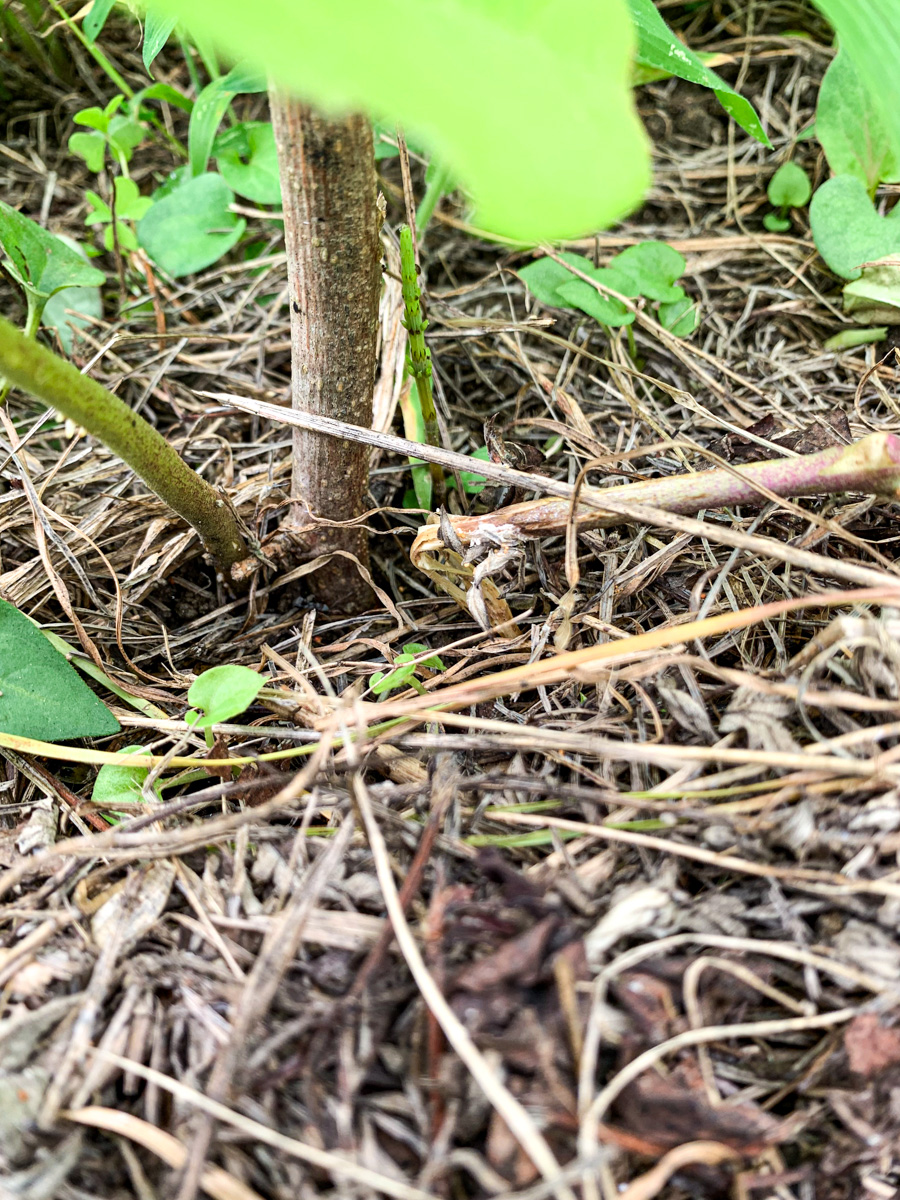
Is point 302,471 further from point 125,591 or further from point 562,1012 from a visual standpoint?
point 562,1012

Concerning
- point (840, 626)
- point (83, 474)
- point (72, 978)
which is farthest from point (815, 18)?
point (72, 978)

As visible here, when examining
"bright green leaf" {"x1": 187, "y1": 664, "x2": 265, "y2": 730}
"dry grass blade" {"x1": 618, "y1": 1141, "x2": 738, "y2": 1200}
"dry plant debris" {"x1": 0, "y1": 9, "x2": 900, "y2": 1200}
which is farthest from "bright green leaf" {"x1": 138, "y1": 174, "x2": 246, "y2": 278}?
"dry grass blade" {"x1": 618, "y1": 1141, "x2": 738, "y2": 1200}

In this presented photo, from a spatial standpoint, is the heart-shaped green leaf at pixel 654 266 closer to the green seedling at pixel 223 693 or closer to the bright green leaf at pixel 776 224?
the bright green leaf at pixel 776 224

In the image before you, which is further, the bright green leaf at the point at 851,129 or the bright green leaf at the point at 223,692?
the bright green leaf at the point at 851,129

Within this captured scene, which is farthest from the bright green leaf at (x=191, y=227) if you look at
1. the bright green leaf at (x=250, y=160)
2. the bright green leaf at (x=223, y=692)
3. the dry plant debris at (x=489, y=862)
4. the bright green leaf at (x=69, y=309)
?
the bright green leaf at (x=223, y=692)

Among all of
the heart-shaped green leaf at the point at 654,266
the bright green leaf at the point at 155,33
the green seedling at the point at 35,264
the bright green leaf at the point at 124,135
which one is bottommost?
the heart-shaped green leaf at the point at 654,266

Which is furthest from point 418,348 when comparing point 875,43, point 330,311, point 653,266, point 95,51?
point 95,51

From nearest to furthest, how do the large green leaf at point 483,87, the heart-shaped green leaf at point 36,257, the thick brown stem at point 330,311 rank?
the large green leaf at point 483,87 → the thick brown stem at point 330,311 → the heart-shaped green leaf at point 36,257
